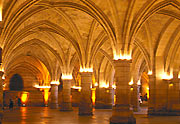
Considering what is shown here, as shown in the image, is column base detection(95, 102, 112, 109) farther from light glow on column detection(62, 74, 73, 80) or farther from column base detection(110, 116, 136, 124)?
column base detection(110, 116, 136, 124)

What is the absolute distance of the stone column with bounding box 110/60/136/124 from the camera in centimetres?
1602

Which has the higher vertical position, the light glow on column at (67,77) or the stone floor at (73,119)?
the light glow on column at (67,77)

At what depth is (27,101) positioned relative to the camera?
4256cm

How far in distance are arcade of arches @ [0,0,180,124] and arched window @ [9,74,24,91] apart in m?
10.5

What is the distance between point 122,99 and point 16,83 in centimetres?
3090

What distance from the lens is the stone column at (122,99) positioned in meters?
16.0

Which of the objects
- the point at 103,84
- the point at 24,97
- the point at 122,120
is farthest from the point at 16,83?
the point at 122,120

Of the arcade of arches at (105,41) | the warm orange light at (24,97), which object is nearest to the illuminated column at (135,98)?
the arcade of arches at (105,41)

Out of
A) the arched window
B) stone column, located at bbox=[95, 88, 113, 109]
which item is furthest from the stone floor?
the arched window

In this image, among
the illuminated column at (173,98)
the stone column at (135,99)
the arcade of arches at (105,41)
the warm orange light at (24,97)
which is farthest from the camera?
the warm orange light at (24,97)

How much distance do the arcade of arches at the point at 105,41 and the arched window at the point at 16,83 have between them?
1052 cm

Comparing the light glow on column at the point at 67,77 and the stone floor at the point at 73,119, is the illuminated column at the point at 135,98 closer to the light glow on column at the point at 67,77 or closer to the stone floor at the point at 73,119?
the light glow on column at the point at 67,77

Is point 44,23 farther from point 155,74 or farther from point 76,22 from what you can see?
point 155,74

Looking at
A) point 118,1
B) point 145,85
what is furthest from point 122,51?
point 145,85
